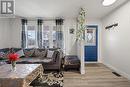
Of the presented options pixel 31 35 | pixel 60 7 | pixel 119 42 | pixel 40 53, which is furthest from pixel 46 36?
pixel 119 42

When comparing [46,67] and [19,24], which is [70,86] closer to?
[46,67]

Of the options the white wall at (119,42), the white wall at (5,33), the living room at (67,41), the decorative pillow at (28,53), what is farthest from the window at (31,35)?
the white wall at (119,42)

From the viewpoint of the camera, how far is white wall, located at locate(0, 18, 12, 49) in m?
7.37

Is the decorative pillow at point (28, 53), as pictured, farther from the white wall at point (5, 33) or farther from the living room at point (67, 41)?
the white wall at point (5, 33)

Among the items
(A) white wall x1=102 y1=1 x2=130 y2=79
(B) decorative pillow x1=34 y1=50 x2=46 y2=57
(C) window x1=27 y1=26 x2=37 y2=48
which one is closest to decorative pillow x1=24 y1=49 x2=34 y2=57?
(B) decorative pillow x1=34 y1=50 x2=46 y2=57

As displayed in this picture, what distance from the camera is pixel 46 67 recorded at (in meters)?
5.79

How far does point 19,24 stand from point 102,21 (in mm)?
4589

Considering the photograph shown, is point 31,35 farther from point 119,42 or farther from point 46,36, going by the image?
point 119,42

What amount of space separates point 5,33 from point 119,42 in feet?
18.5

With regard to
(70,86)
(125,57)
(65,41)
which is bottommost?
(70,86)

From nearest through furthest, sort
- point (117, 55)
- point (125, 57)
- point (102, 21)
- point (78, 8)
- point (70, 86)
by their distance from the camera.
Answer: point (70, 86), point (125, 57), point (117, 55), point (78, 8), point (102, 21)

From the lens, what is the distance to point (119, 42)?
5500 millimetres

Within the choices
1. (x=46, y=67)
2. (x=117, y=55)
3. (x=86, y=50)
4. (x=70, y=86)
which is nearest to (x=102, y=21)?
(x=86, y=50)

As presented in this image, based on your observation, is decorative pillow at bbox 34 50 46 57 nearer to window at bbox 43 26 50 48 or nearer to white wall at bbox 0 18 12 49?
window at bbox 43 26 50 48
